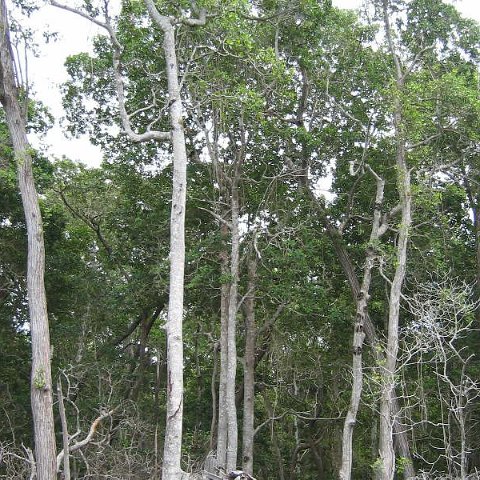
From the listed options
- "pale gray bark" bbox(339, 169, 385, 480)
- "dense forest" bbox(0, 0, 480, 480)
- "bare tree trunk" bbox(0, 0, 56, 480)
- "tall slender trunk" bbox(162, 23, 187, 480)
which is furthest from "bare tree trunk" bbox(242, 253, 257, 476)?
"tall slender trunk" bbox(162, 23, 187, 480)

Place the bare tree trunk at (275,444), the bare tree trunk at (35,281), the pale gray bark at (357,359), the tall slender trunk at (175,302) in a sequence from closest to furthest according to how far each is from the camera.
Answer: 1. the tall slender trunk at (175,302)
2. the bare tree trunk at (35,281)
3. the pale gray bark at (357,359)
4. the bare tree trunk at (275,444)

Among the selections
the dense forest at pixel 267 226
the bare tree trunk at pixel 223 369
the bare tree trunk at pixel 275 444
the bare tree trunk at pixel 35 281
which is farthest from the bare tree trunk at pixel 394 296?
the bare tree trunk at pixel 275 444

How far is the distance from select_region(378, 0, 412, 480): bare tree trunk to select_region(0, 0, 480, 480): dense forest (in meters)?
0.05

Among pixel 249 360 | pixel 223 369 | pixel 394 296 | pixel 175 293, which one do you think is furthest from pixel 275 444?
pixel 175 293

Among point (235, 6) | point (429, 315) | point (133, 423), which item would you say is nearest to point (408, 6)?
point (235, 6)

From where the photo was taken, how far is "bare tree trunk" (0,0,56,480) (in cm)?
879

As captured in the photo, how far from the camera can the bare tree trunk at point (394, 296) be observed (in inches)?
436

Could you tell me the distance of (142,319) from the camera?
17.6m

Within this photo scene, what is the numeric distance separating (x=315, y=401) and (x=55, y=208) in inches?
347

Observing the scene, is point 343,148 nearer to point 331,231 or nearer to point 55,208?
point 331,231

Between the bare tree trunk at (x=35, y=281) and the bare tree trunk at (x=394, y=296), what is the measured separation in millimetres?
5655

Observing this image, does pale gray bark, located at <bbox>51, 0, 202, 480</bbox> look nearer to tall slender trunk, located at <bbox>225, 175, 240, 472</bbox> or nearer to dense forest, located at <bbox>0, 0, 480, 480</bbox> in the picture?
dense forest, located at <bbox>0, 0, 480, 480</bbox>

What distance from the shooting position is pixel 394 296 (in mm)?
12227

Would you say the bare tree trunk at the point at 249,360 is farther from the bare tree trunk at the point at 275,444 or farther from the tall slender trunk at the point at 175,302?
the tall slender trunk at the point at 175,302
